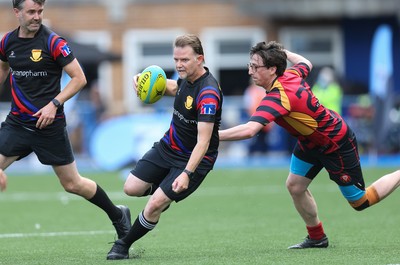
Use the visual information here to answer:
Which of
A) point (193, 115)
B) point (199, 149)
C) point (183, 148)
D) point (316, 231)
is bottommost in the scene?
point (316, 231)

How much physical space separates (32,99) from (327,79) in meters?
12.1

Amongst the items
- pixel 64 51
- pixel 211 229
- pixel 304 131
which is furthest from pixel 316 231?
pixel 64 51

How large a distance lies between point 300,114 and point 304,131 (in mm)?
193

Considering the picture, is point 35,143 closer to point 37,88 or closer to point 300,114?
point 37,88

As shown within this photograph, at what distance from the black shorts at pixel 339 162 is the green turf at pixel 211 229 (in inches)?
24.2

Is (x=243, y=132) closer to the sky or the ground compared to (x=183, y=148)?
closer to the sky

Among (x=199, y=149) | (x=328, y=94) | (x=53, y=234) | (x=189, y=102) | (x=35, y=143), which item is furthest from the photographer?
(x=328, y=94)

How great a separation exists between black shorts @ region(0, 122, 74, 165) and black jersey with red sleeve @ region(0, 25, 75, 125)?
9 cm

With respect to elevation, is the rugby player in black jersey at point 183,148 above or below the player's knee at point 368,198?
above

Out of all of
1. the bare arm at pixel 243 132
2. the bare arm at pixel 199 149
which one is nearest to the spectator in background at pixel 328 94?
the bare arm at pixel 243 132

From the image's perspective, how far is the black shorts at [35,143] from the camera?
8344mm

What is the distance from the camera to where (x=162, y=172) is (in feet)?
27.0

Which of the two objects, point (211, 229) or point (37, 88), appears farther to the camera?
point (211, 229)

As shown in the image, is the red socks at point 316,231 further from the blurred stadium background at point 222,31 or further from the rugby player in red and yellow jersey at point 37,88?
the blurred stadium background at point 222,31
